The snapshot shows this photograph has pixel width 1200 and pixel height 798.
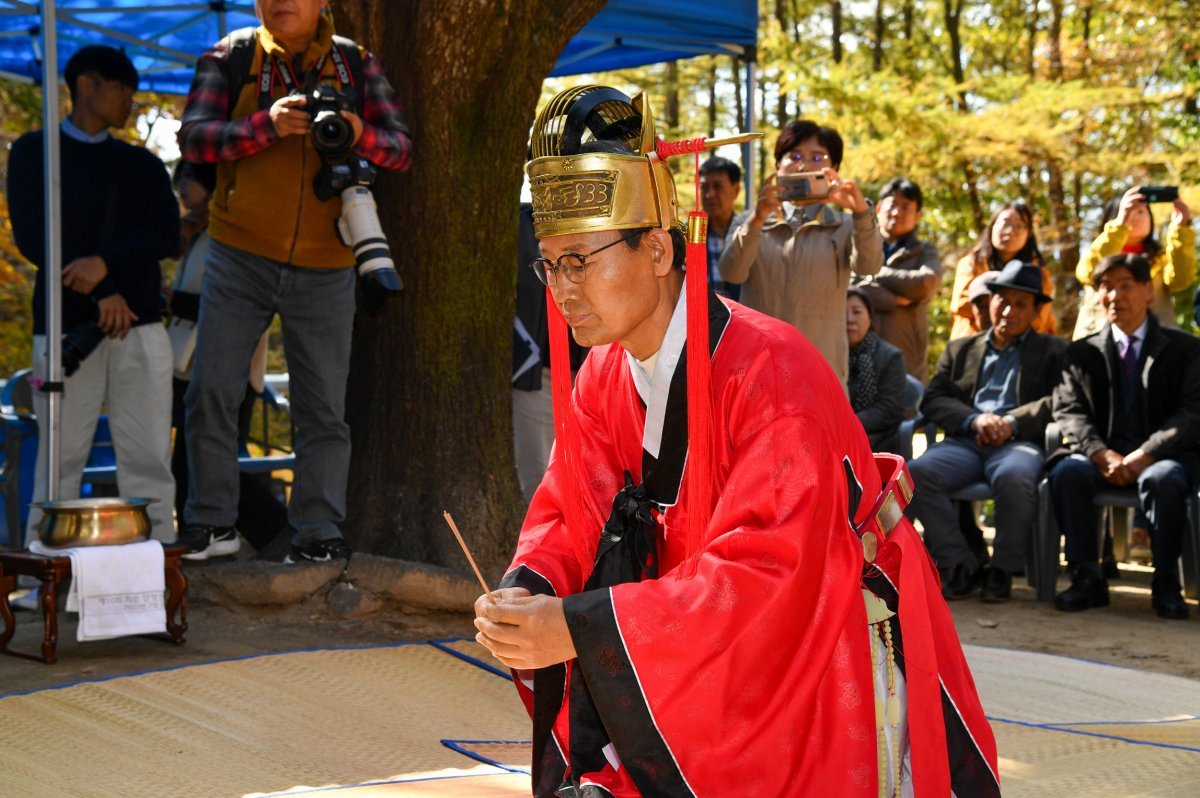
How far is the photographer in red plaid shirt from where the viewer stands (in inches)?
166

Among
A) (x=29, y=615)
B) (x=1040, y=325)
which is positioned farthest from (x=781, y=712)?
(x=1040, y=325)

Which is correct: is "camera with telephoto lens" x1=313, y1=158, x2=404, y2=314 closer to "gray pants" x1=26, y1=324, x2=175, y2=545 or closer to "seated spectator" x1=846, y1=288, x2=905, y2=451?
"gray pants" x1=26, y1=324, x2=175, y2=545

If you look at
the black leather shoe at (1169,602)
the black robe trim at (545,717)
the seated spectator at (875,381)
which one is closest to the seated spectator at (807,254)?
the seated spectator at (875,381)

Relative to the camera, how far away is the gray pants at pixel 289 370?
4.32 meters

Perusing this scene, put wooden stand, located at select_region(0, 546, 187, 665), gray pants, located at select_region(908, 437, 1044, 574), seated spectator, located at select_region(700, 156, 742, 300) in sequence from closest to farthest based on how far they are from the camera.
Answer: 1. wooden stand, located at select_region(0, 546, 187, 665)
2. gray pants, located at select_region(908, 437, 1044, 574)
3. seated spectator, located at select_region(700, 156, 742, 300)

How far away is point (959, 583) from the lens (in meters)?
5.84

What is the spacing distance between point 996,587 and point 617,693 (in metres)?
4.10

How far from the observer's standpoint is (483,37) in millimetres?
4582

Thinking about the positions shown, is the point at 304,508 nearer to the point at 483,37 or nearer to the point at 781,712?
the point at 483,37

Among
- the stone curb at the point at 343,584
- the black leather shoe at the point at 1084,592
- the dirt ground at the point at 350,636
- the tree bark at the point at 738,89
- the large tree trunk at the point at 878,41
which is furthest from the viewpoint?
the tree bark at the point at 738,89

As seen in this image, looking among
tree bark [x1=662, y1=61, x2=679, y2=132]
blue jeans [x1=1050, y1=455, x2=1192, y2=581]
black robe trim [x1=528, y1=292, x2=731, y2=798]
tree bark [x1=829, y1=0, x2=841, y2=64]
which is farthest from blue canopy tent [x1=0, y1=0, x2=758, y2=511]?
tree bark [x1=829, y1=0, x2=841, y2=64]

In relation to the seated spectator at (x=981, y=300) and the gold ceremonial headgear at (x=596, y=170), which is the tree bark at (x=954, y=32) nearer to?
the seated spectator at (x=981, y=300)

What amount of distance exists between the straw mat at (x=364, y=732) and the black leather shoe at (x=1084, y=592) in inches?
49.3

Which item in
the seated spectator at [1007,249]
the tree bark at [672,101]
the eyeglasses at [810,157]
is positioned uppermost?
the tree bark at [672,101]
